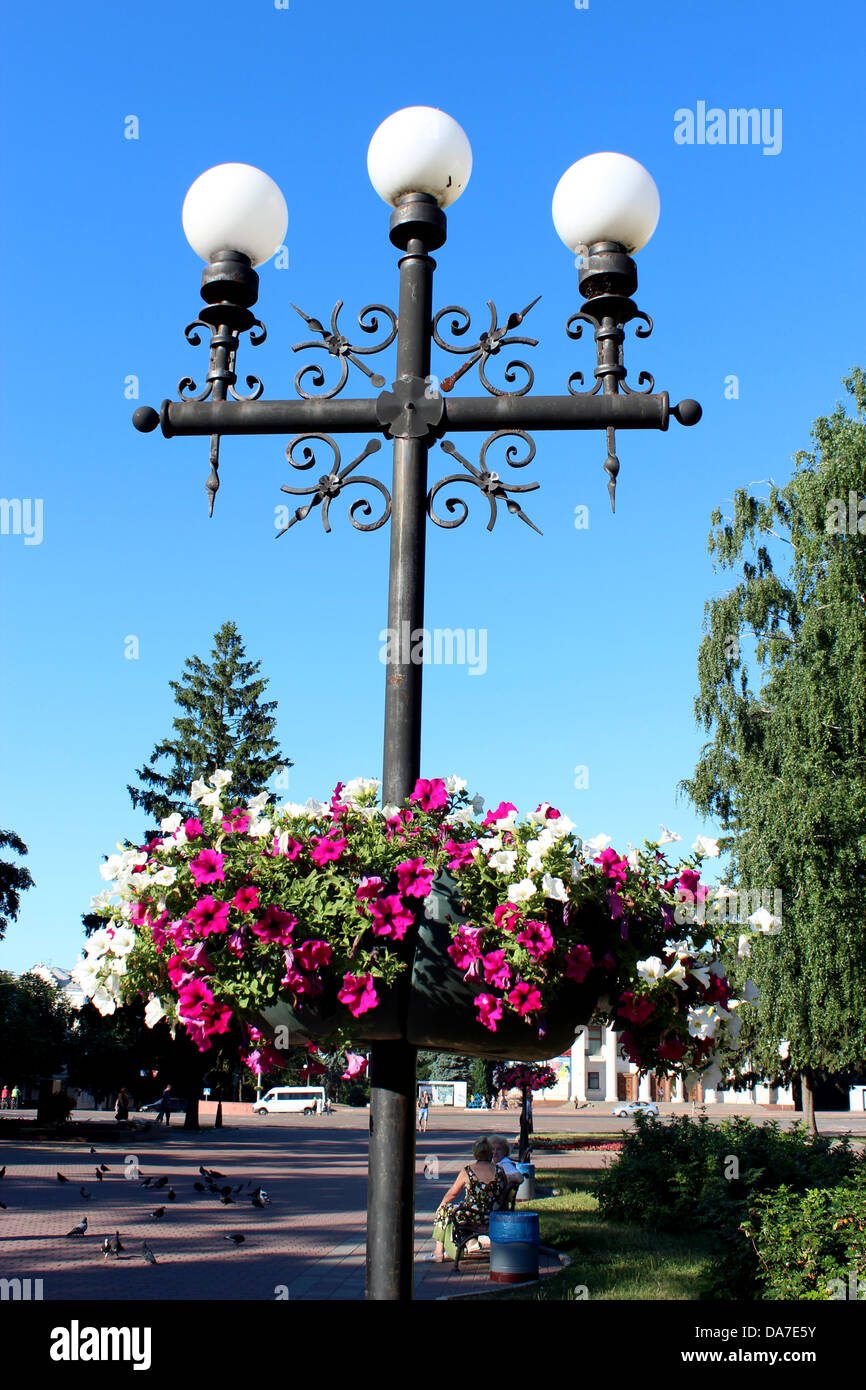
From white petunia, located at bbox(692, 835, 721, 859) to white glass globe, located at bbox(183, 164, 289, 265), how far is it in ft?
7.39

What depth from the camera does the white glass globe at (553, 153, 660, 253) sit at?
340 cm

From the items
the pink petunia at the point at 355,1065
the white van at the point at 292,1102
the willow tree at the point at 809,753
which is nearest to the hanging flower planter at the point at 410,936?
the pink petunia at the point at 355,1065

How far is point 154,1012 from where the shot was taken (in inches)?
103

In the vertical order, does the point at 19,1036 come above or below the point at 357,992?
below

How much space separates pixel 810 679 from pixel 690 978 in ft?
54.7

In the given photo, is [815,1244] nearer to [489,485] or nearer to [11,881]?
[489,485]

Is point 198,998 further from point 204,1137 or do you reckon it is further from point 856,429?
point 204,1137

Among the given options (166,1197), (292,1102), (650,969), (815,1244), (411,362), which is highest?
(411,362)

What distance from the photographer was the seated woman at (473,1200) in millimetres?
11367

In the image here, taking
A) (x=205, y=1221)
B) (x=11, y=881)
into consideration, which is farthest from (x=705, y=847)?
(x=11, y=881)

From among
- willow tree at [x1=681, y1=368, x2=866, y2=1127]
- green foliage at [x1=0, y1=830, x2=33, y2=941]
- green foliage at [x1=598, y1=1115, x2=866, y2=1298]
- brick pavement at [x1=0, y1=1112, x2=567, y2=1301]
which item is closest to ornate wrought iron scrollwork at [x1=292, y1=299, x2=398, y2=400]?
brick pavement at [x1=0, y1=1112, x2=567, y2=1301]

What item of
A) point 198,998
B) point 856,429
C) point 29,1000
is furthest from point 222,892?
point 29,1000

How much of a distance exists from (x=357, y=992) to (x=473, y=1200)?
33.6 feet

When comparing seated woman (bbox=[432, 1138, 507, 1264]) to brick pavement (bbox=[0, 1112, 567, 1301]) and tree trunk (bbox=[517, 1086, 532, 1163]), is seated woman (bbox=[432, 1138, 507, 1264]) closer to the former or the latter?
brick pavement (bbox=[0, 1112, 567, 1301])
